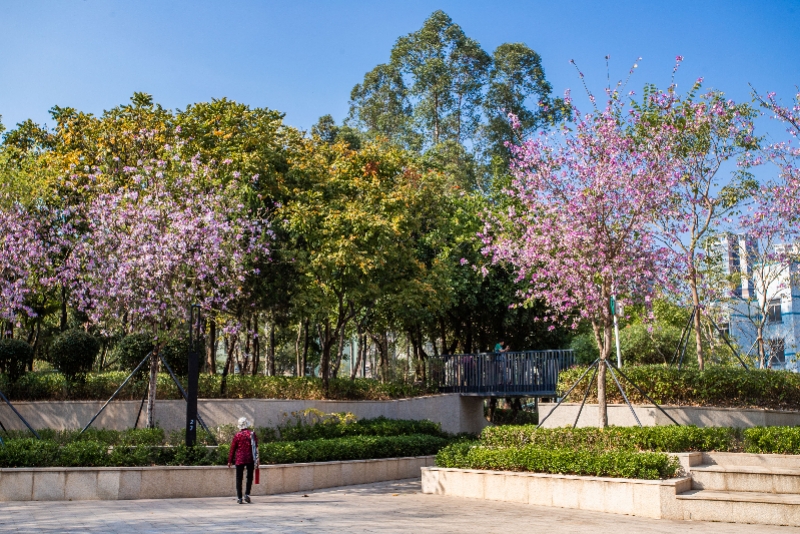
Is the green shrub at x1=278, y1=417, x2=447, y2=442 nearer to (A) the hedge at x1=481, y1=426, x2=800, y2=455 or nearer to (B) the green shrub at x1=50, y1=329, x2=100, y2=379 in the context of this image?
(B) the green shrub at x1=50, y1=329, x2=100, y2=379

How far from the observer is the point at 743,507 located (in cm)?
1152

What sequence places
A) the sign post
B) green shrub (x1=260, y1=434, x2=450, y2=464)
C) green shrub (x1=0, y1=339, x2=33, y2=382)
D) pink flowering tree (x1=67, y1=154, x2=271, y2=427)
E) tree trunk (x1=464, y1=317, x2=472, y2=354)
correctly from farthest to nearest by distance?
tree trunk (x1=464, y1=317, x2=472, y2=354)
green shrub (x1=0, y1=339, x2=33, y2=382)
pink flowering tree (x1=67, y1=154, x2=271, y2=427)
green shrub (x1=260, y1=434, x2=450, y2=464)
the sign post

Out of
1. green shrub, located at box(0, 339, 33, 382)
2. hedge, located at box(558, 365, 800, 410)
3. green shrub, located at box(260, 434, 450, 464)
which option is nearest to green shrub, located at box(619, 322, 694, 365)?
hedge, located at box(558, 365, 800, 410)

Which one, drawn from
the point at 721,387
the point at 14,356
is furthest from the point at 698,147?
the point at 14,356

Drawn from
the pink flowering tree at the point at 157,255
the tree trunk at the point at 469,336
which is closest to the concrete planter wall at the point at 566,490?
the pink flowering tree at the point at 157,255

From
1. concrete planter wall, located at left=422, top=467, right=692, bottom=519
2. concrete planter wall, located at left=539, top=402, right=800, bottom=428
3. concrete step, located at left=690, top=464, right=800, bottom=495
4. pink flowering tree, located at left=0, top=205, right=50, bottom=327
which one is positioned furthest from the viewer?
pink flowering tree, located at left=0, top=205, right=50, bottom=327

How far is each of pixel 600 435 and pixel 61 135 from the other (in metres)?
18.4

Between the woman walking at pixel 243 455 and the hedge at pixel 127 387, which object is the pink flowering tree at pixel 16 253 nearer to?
the hedge at pixel 127 387

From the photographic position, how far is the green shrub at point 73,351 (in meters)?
20.1

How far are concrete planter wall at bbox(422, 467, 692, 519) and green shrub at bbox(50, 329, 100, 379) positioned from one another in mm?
9763

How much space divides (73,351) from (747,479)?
15.6 metres

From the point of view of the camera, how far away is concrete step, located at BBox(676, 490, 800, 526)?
36.8ft

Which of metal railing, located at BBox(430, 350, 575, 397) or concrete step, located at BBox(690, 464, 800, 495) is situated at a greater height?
metal railing, located at BBox(430, 350, 575, 397)

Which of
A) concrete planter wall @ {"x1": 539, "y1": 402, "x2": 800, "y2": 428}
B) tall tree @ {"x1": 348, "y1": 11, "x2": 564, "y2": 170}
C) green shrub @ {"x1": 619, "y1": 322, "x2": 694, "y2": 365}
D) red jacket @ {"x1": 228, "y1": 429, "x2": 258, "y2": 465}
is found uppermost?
tall tree @ {"x1": 348, "y1": 11, "x2": 564, "y2": 170}
